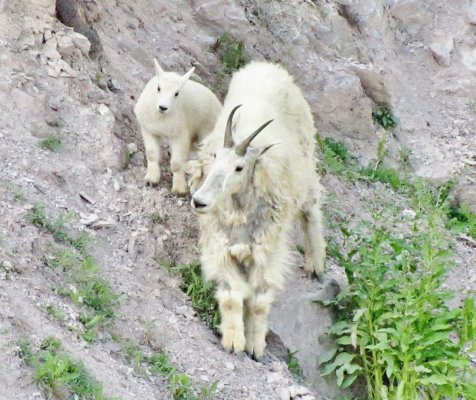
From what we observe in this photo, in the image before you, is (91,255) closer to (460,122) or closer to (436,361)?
(436,361)

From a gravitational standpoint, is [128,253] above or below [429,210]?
below

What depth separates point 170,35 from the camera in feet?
33.6

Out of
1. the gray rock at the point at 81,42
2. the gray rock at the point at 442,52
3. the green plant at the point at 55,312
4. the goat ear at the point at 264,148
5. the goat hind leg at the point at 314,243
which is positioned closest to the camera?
the green plant at the point at 55,312

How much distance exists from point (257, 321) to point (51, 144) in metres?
2.40

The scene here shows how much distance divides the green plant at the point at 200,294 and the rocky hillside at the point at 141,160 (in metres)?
0.12

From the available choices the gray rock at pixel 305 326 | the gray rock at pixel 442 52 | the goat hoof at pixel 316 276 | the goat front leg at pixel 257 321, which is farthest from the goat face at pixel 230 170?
the gray rock at pixel 442 52

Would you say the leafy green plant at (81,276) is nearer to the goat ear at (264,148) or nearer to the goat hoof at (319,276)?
the goat ear at (264,148)

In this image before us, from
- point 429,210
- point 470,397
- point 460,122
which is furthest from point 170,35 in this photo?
point 470,397

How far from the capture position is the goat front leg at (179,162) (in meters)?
7.73

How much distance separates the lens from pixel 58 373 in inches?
199

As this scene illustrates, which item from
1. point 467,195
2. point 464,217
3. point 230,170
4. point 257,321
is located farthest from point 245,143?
point 467,195

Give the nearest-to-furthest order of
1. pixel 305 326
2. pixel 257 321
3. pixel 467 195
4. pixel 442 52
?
1. pixel 257 321
2. pixel 305 326
3. pixel 467 195
4. pixel 442 52

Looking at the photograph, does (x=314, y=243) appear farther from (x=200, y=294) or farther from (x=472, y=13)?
(x=472, y=13)

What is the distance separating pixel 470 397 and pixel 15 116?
15.1 ft
